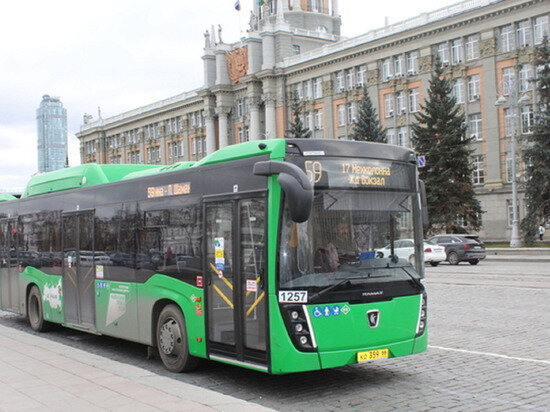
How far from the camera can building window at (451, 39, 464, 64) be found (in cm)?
6119

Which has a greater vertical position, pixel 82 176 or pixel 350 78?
pixel 350 78

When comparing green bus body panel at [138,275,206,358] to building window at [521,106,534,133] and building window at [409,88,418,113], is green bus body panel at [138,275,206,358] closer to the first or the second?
building window at [521,106,534,133]

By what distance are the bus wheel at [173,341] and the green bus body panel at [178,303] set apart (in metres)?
0.15

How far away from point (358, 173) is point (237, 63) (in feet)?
267

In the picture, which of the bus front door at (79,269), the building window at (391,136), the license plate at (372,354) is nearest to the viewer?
the license plate at (372,354)

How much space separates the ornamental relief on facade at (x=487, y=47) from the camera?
58.2 metres

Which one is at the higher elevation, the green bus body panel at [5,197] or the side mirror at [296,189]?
the green bus body panel at [5,197]

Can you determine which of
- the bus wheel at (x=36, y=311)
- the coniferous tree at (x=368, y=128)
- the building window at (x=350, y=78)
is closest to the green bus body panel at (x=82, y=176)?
the bus wheel at (x=36, y=311)

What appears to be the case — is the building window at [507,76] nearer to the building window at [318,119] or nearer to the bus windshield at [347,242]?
the building window at [318,119]

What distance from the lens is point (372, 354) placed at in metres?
7.71

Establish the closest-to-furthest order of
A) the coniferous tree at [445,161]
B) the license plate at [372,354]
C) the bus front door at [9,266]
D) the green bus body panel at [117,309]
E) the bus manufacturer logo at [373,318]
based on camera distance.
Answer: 1. the license plate at [372,354]
2. the bus manufacturer logo at [373,318]
3. the green bus body panel at [117,309]
4. the bus front door at [9,266]
5. the coniferous tree at [445,161]

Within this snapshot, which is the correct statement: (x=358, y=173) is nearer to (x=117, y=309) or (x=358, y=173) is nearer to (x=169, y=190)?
(x=169, y=190)

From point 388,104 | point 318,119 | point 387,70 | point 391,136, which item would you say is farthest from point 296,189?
point 318,119

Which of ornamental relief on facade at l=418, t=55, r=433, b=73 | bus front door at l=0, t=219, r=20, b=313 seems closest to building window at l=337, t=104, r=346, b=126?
ornamental relief on facade at l=418, t=55, r=433, b=73
